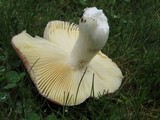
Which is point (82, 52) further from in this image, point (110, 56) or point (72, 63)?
point (110, 56)

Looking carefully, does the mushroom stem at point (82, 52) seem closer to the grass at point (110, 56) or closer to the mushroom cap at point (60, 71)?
the mushroom cap at point (60, 71)

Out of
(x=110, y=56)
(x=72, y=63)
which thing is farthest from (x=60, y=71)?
(x=110, y=56)

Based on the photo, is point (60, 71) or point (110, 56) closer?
point (60, 71)

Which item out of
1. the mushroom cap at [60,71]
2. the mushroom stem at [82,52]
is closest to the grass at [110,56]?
the mushroom cap at [60,71]

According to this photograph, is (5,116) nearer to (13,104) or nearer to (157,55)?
(13,104)

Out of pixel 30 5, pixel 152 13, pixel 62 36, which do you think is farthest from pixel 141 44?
pixel 30 5

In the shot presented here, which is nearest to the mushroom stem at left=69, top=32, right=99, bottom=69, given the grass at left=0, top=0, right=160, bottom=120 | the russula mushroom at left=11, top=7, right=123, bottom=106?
the russula mushroom at left=11, top=7, right=123, bottom=106
